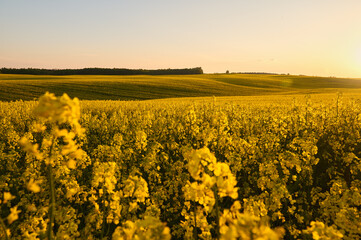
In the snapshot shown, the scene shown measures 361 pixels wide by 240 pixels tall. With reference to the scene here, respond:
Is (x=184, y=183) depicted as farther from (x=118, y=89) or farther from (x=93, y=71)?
(x=93, y=71)

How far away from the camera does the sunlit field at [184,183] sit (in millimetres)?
2104

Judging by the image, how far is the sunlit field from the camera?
2.10 metres

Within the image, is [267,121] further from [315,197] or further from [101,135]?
[101,135]

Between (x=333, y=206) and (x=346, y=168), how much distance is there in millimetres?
3007

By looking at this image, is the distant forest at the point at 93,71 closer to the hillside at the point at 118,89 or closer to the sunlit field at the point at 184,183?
the hillside at the point at 118,89

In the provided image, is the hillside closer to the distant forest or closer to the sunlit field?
the sunlit field

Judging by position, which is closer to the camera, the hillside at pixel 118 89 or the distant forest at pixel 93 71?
the hillside at pixel 118 89

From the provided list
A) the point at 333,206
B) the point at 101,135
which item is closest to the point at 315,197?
the point at 333,206

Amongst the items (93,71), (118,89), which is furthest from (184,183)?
(93,71)

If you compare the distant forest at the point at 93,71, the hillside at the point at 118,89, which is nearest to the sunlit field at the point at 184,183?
the hillside at the point at 118,89

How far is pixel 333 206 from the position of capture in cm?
360

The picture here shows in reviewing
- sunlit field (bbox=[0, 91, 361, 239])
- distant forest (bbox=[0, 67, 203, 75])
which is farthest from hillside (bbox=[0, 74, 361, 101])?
distant forest (bbox=[0, 67, 203, 75])

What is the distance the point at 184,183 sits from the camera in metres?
5.04

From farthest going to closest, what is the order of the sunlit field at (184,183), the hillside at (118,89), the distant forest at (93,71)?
1. the distant forest at (93,71)
2. the hillside at (118,89)
3. the sunlit field at (184,183)
